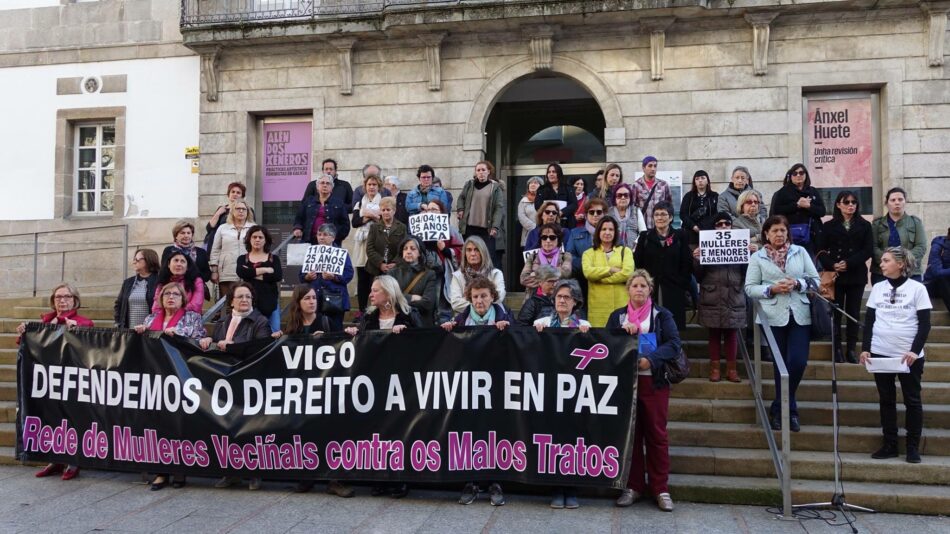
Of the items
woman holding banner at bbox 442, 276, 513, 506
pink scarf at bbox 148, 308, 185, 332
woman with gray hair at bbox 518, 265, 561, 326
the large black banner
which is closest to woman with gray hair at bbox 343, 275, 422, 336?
the large black banner

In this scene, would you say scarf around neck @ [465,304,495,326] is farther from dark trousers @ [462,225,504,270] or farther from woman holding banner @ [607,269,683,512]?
dark trousers @ [462,225,504,270]

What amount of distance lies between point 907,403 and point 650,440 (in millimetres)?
2317

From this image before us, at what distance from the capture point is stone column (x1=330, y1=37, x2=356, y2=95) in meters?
13.1

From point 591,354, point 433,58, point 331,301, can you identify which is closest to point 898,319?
point 591,354

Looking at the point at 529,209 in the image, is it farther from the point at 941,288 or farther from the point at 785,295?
the point at 941,288

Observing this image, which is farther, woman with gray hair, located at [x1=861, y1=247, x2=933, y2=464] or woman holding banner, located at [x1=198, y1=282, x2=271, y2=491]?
woman holding banner, located at [x1=198, y1=282, x2=271, y2=491]

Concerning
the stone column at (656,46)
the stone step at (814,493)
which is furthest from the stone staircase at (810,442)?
the stone column at (656,46)

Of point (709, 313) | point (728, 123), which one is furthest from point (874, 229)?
point (728, 123)

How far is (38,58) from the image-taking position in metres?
14.6

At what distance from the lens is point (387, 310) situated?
656 cm

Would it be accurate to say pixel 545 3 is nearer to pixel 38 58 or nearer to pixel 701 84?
pixel 701 84

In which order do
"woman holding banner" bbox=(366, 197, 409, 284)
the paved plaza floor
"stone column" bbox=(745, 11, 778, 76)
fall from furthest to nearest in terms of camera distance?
"stone column" bbox=(745, 11, 778, 76) → "woman holding banner" bbox=(366, 197, 409, 284) → the paved plaza floor

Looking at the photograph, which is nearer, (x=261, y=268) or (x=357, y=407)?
(x=357, y=407)

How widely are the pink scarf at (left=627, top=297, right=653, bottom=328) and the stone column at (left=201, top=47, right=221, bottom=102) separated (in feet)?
34.1
